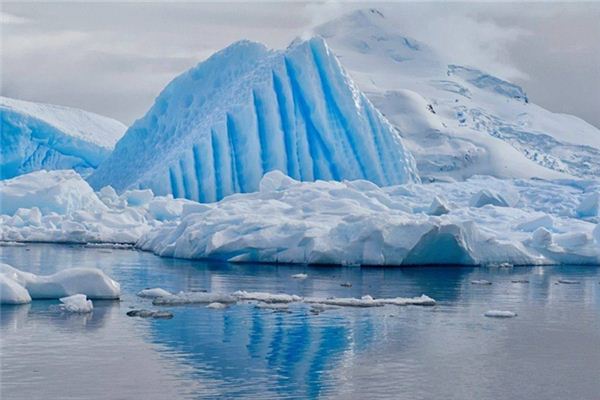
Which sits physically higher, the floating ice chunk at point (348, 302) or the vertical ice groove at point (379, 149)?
the vertical ice groove at point (379, 149)

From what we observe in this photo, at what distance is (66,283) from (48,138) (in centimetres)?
3110

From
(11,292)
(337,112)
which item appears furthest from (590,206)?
(11,292)

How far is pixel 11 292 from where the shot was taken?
1340 centimetres

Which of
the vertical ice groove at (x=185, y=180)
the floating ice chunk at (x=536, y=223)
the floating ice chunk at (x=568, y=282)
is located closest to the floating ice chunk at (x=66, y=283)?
the floating ice chunk at (x=568, y=282)

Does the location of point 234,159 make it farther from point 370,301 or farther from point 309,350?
point 309,350

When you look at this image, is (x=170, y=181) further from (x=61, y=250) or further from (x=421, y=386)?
(x=421, y=386)

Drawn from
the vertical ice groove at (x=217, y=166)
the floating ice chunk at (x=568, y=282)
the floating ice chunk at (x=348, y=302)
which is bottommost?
the floating ice chunk at (x=348, y=302)

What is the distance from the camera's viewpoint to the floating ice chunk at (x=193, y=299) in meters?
14.3

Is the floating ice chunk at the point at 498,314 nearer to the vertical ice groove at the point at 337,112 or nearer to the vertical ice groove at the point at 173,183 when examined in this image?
the vertical ice groove at the point at 337,112

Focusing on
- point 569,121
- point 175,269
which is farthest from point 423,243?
point 569,121

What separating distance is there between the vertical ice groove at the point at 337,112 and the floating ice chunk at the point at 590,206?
703 cm

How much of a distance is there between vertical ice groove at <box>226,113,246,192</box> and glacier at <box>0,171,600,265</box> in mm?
2474

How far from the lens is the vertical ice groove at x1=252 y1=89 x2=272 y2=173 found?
34.1 metres

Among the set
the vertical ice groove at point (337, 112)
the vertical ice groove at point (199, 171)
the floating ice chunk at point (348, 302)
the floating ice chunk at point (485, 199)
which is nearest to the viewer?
the floating ice chunk at point (348, 302)
